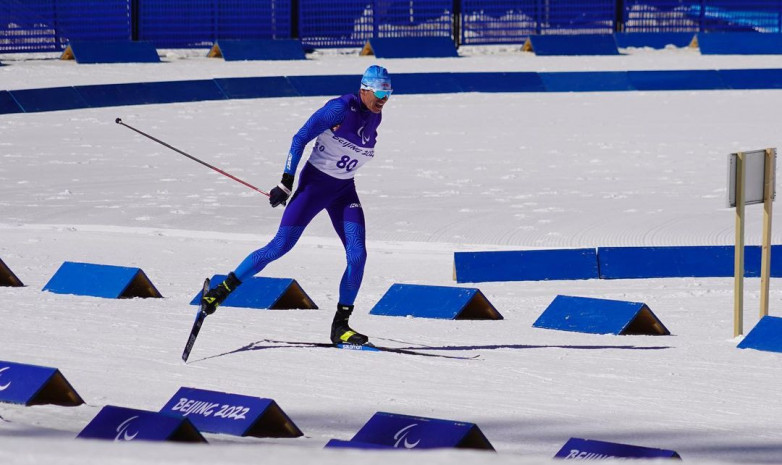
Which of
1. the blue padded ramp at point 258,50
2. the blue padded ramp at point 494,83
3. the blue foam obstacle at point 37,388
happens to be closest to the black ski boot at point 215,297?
the blue foam obstacle at point 37,388

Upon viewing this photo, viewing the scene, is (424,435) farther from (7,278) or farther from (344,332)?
(7,278)

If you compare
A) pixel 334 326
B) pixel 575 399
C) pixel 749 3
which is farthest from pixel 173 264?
pixel 749 3

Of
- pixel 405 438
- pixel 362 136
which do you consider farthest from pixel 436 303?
pixel 405 438

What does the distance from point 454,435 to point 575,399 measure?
176 cm

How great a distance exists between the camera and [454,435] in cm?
566

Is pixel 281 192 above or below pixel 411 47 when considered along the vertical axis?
above

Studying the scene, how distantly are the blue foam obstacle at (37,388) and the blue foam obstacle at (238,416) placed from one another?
1.84 feet

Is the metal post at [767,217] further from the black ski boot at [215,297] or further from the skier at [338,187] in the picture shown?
the black ski boot at [215,297]

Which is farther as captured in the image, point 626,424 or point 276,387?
point 276,387

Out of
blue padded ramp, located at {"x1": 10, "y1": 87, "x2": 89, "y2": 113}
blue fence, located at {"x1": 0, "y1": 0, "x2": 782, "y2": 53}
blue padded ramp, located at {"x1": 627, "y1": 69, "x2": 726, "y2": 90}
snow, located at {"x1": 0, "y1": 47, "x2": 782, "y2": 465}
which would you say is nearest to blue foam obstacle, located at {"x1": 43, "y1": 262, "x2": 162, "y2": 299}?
snow, located at {"x1": 0, "y1": 47, "x2": 782, "y2": 465}

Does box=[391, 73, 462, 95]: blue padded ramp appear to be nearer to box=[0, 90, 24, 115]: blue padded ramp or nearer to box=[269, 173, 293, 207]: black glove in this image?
box=[0, 90, 24, 115]: blue padded ramp

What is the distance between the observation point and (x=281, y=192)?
26.1ft

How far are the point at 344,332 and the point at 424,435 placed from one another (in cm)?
281

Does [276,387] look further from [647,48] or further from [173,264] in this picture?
[647,48]
